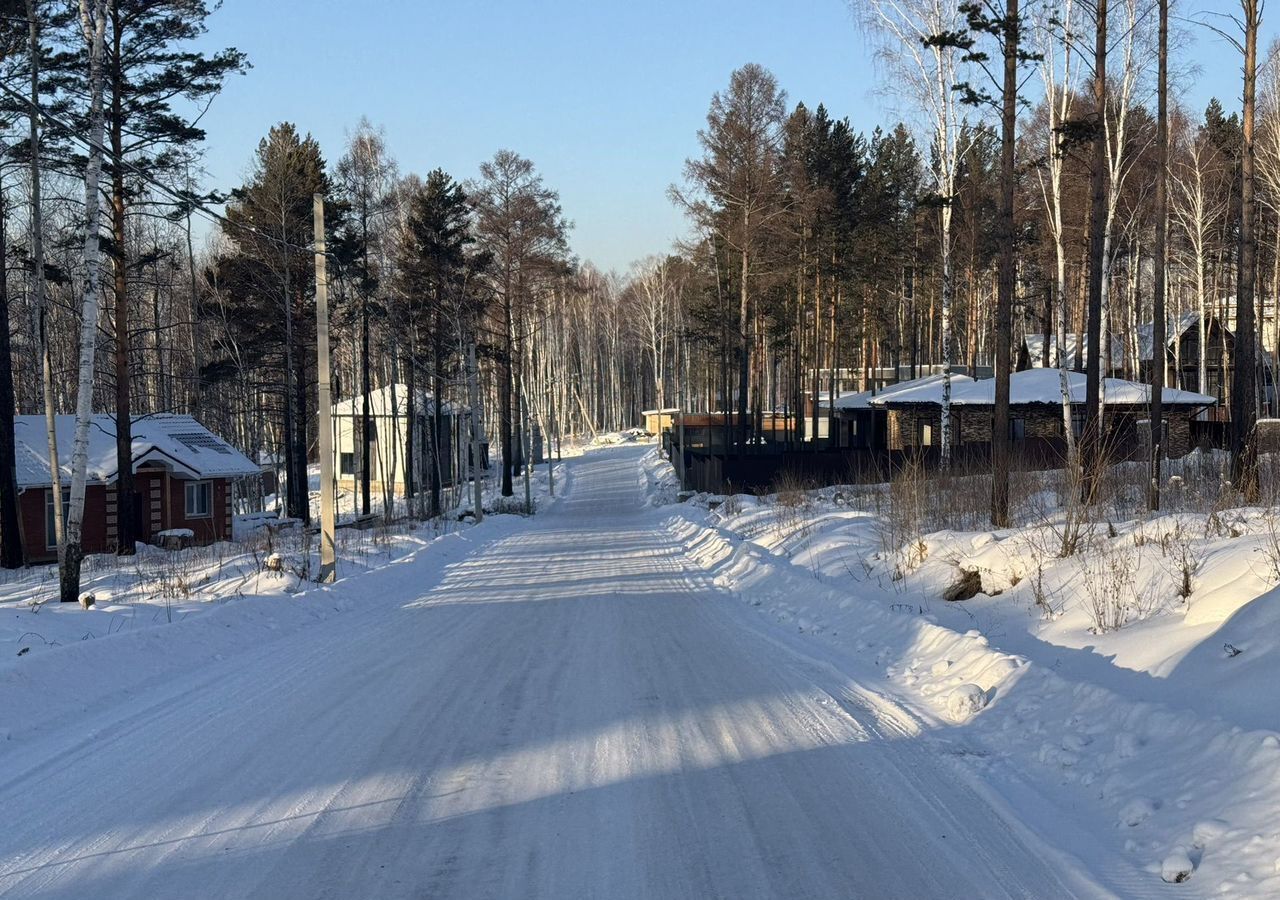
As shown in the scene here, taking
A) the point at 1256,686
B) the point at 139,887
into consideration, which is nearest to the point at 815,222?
the point at 1256,686

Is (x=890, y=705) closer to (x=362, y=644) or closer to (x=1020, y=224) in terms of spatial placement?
(x=362, y=644)

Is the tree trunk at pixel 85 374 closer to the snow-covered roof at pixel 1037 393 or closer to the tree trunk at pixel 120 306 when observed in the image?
the tree trunk at pixel 120 306

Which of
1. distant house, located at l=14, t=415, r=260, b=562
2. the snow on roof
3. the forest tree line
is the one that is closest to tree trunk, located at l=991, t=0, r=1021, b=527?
the forest tree line

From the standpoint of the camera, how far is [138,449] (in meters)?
33.0

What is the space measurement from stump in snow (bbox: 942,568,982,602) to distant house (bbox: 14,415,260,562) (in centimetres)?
2429

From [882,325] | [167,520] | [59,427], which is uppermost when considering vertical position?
[882,325]

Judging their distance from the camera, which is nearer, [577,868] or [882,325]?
[577,868]

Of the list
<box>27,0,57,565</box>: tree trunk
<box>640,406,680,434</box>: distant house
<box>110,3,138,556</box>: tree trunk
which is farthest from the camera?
<box>640,406,680,434</box>: distant house

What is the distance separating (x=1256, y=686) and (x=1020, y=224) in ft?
150

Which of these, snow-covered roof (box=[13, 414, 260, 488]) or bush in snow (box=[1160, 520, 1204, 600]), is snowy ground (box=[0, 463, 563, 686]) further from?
bush in snow (box=[1160, 520, 1204, 600])

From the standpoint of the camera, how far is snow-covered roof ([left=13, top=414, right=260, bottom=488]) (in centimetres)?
3060

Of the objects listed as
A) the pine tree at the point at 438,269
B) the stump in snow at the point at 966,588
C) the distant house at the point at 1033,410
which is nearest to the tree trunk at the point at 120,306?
the pine tree at the point at 438,269

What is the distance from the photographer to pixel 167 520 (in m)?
34.5

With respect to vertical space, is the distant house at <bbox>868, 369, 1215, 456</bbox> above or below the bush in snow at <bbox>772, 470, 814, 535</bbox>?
above
